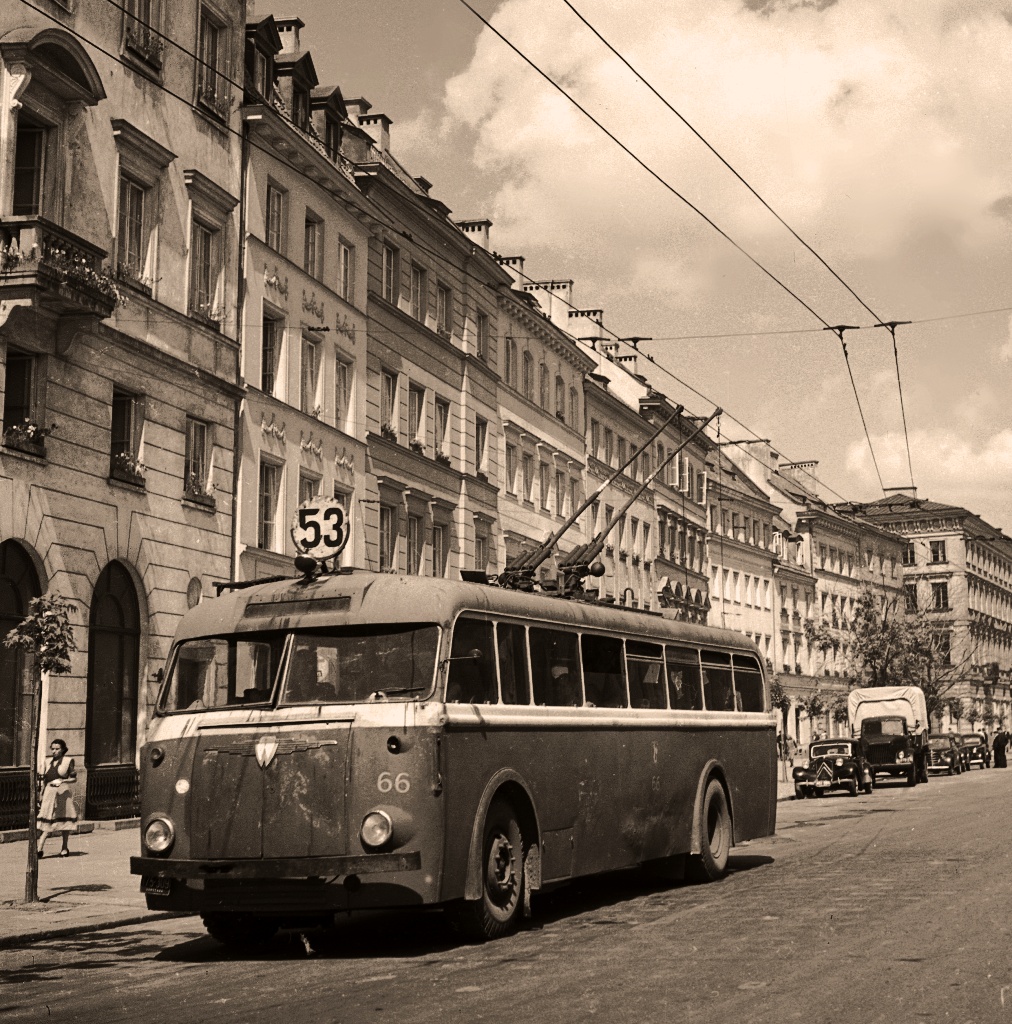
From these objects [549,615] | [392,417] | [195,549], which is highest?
[392,417]

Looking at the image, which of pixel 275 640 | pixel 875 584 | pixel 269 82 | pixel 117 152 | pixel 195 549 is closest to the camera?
pixel 275 640

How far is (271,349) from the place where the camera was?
3322 cm

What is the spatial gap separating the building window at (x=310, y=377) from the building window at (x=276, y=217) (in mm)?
2172

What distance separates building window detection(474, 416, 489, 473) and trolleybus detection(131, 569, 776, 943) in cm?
3156

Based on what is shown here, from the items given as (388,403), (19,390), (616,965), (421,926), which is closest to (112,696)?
(19,390)

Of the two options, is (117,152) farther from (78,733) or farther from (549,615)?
(549,615)

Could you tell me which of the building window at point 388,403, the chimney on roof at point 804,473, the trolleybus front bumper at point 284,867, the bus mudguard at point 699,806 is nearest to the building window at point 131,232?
the building window at point 388,403

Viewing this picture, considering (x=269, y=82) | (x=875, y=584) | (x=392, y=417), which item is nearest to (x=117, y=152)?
(x=269, y=82)

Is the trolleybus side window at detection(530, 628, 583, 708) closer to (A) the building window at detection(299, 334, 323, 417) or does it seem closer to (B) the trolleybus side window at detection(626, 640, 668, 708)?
(B) the trolleybus side window at detection(626, 640, 668, 708)

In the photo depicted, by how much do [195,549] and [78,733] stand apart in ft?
16.7

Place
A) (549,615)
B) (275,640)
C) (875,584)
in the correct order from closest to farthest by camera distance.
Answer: (275,640)
(549,615)
(875,584)

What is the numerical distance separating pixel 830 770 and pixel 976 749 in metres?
27.6

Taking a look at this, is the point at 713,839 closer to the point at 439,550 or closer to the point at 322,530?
the point at 322,530

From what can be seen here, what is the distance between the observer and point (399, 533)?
39.5 meters
